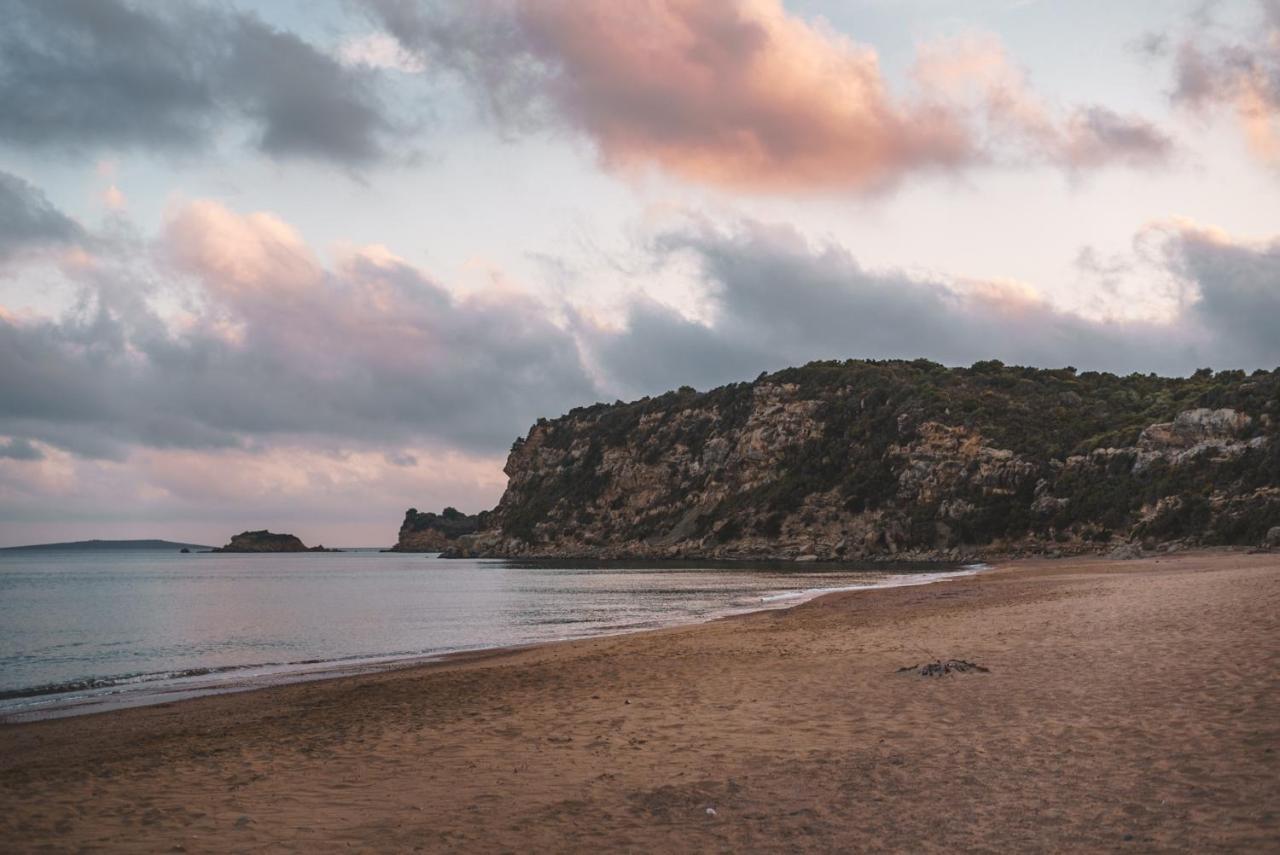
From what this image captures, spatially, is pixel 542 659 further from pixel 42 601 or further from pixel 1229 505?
pixel 1229 505

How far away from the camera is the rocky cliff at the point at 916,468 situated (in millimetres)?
89812

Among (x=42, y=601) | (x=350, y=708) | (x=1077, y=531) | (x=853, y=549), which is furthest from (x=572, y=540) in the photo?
(x=350, y=708)

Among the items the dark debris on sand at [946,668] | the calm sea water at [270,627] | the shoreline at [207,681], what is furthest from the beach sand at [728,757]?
the calm sea water at [270,627]

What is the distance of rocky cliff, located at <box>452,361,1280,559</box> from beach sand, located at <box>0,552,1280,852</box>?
7344 centimetres

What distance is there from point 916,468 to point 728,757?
397ft

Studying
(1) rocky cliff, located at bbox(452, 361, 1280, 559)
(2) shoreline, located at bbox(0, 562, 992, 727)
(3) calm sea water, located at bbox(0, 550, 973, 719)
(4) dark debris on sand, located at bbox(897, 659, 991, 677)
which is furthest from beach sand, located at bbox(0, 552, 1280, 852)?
(1) rocky cliff, located at bbox(452, 361, 1280, 559)

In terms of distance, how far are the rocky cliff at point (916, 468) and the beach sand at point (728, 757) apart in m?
73.4

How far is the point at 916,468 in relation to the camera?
12556 centimetres

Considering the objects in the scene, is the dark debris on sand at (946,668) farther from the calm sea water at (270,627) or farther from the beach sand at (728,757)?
the calm sea water at (270,627)

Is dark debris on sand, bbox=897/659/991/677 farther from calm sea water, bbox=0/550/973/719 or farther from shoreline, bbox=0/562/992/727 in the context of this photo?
calm sea water, bbox=0/550/973/719

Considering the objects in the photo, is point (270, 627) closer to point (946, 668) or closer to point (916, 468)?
point (946, 668)

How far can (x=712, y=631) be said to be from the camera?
102 feet

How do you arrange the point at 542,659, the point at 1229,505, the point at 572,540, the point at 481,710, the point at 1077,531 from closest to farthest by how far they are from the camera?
the point at 481,710
the point at 542,659
the point at 1229,505
the point at 1077,531
the point at 572,540

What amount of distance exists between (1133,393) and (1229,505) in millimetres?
64573
